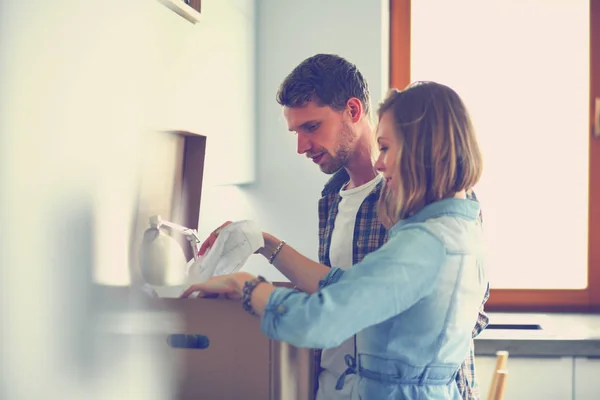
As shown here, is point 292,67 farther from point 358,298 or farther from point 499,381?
point 358,298

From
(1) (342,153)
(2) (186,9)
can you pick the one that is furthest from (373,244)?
(2) (186,9)

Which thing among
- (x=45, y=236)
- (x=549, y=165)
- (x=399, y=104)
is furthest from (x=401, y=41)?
(x=45, y=236)

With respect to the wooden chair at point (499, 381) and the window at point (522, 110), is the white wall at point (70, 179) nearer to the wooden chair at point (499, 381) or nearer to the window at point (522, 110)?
the wooden chair at point (499, 381)

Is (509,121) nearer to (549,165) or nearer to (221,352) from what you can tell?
(549,165)

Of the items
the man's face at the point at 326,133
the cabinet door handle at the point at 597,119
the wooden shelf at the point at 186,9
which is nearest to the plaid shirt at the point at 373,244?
the man's face at the point at 326,133

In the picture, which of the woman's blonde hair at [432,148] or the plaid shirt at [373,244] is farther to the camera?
the plaid shirt at [373,244]

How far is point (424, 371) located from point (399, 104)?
1.33ft

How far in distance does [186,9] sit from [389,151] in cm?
62

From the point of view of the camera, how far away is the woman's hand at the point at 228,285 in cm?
101

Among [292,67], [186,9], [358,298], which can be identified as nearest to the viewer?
[358,298]

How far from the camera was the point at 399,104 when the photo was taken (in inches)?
41.4

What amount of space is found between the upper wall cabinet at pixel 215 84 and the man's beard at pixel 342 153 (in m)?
0.31

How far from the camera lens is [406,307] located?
3.04 feet

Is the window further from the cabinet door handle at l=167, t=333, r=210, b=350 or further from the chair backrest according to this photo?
the cabinet door handle at l=167, t=333, r=210, b=350
